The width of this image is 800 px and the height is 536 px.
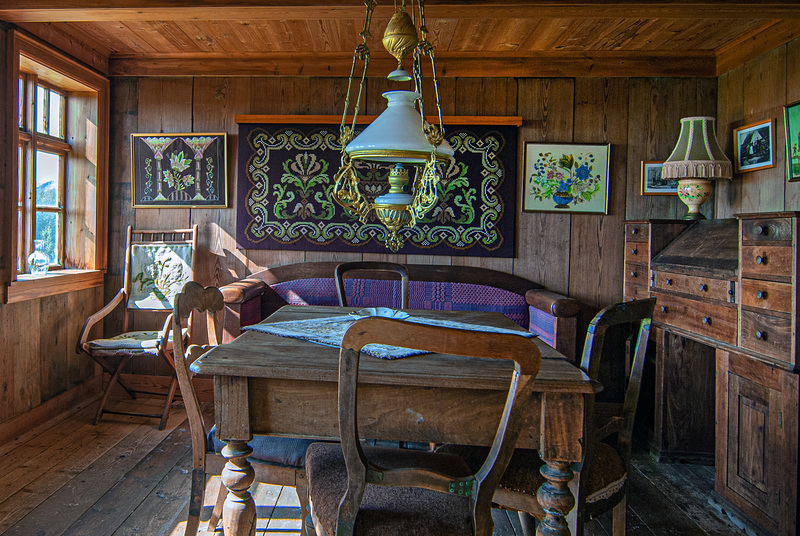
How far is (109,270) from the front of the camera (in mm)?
3938

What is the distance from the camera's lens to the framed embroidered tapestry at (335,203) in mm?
3734

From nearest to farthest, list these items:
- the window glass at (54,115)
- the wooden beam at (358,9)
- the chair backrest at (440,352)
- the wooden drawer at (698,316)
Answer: the chair backrest at (440,352)
the wooden drawer at (698,316)
the wooden beam at (358,9)
the window glass at (54,115)

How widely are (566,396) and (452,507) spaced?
402mm

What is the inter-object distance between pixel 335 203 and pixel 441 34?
1303 mm

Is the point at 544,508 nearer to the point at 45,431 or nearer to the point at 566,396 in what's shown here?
the point at 566,396

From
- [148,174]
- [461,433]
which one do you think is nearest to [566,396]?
[461,433]

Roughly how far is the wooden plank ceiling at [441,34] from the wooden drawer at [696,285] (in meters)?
1.34

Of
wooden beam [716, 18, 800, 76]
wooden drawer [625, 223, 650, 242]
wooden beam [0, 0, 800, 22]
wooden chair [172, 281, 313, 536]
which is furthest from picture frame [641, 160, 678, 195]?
wooden chair [172, 281, 313, 536]

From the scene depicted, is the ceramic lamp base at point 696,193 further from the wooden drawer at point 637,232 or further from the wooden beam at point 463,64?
the wooden beam at point 463,64

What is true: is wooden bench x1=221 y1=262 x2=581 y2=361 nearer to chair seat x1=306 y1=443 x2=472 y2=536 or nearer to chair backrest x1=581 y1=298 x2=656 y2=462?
chair backrest x1=581 y1=298 x2=656 y2=462

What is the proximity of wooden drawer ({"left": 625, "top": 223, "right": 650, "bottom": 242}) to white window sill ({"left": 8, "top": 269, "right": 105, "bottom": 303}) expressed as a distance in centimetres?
363

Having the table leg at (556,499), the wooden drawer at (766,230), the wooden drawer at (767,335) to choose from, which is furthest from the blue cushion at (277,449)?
the wooden drawer at (766,230)

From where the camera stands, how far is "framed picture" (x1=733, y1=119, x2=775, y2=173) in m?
3.04

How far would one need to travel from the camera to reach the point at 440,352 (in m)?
1.01
